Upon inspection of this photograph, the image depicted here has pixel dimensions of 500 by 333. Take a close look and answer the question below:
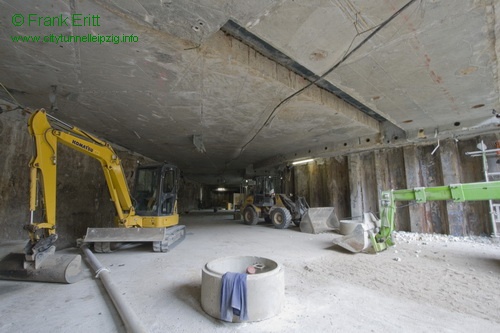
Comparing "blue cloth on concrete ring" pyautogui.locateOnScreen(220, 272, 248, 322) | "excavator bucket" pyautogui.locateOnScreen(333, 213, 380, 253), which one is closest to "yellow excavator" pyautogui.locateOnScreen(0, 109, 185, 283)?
"blue cloth on concrete ring" pyautogui.locateOnScreen(220, 272, 248, 322)

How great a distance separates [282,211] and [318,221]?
4.49ft

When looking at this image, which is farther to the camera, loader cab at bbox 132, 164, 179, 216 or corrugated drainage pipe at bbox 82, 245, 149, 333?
loader cab at bbox 132, 164, 179, 216

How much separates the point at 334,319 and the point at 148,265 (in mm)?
2903

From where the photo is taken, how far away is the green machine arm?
3397 mm

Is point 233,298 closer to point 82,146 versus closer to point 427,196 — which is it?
point 82,146

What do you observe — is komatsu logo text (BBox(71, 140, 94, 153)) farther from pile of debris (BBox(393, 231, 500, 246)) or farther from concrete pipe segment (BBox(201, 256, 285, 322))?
pile of debris (BBox(393, 231, 500, 246))

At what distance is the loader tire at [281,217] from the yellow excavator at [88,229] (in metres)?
3.35

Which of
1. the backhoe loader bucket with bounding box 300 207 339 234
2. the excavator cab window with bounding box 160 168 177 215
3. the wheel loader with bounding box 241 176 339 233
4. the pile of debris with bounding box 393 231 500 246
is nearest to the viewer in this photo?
the pile of debris with bounding box 393 231 500 246

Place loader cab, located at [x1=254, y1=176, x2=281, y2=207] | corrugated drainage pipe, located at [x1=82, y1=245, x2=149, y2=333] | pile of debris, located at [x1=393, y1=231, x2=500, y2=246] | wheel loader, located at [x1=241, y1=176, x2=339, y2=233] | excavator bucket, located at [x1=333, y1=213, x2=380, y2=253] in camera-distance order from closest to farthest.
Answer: corrugated drainage pipe, located at [x1=82, y1=245, x2=149, y2=333] → excavator bucket, located at [x1=333, y1=213, x2=380, y2=253] → pile of debris, located at [x1=393, y1=231, x2=500, y2=246] → wheel loader, located at [x1=241, y1=176, x2=339, y2=233] → loader cab, located at [x1=254, y1=176, x2=281, y2=207]

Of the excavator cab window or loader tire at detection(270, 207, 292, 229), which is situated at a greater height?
the excavator cab window

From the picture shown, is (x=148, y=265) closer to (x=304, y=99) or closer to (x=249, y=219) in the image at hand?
(x=304, y=99)

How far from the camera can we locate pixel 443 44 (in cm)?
297

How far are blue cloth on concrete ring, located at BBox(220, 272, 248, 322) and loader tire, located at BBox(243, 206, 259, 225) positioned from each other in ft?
23.5

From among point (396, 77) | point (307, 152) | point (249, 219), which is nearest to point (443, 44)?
point (396, 77)
